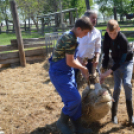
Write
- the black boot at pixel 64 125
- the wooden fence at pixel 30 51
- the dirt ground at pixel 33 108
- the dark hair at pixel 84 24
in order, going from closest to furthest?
1. the dark hair at pixel 84 24
2. the black boot at pixel 64 125
3. the dirt ground at pixel 33 108
4. the wooden fence at pixel 30 51

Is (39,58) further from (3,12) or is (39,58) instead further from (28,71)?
(3,12)

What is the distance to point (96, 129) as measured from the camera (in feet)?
6.68

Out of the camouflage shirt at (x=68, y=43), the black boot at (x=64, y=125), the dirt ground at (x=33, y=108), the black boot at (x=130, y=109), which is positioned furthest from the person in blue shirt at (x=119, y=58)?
the black boot at (x=64, y=125)

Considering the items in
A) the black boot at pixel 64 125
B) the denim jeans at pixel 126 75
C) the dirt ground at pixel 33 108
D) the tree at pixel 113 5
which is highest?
the tree at pixel 113 5

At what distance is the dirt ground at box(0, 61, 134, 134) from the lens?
2.09 meters

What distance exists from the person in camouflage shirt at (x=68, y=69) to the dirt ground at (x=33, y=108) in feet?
1.17

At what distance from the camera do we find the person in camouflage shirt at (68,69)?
5.02 feet

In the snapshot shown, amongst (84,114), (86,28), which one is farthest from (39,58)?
(86,28)

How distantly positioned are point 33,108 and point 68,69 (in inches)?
44.2

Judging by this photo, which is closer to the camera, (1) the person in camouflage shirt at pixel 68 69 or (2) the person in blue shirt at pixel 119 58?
(1) the person in camouflage shirt at pixel 68 69

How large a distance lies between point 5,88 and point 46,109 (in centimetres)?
121

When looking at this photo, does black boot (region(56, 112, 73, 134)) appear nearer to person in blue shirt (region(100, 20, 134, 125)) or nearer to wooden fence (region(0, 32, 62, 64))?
person in blue shirt (region(100, 20, 134, 125))

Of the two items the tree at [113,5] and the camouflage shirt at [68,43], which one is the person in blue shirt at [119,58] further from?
the tree at [113,5]

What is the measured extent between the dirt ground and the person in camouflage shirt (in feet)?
1.17
